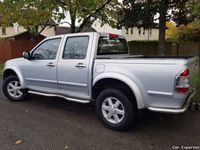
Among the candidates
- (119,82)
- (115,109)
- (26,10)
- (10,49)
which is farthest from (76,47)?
(10,49)

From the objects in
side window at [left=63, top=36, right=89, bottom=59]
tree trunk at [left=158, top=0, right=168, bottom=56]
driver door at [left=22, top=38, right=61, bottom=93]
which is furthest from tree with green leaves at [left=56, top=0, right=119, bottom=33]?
side window at [left=63, top=36, right=89, bottom=59]

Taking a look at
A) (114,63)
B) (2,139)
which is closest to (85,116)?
(114,63)

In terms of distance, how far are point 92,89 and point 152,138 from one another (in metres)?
1.55

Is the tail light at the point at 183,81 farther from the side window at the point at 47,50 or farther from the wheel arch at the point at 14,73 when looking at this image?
the wheel arch at the point at 14,73

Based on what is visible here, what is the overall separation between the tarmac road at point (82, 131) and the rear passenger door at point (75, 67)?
1.96 ft

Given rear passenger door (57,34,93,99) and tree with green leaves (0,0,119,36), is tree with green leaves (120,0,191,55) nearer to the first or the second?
tree with green leaves (0,0,119,36)

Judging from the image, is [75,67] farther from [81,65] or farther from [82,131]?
[82,131]

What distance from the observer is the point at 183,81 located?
4453 millimetres

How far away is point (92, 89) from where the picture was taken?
5535 mm

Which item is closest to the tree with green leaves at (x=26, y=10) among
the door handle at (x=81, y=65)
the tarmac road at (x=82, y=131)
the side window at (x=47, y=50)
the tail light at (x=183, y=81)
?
the side window at (x=47, y=50)

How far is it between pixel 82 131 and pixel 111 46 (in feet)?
7.18

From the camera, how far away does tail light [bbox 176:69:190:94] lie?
4395mm

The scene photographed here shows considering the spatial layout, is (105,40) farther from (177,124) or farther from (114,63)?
(177,124)

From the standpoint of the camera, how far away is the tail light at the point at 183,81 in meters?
4.39
